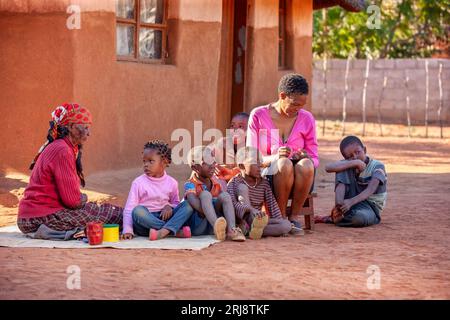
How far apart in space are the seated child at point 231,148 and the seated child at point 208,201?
15.8 inches

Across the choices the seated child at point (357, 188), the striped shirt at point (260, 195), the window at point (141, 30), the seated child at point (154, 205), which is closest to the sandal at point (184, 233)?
the seated child at point (154, 205)

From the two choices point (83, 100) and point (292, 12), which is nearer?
point (83, 100)

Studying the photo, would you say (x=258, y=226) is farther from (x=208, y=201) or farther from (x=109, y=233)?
(x=109, y=233)

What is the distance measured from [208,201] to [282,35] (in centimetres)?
728

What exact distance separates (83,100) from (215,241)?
103 inches

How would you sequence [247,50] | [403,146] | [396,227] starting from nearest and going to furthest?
[396,227] < [247,50] < [403,146]

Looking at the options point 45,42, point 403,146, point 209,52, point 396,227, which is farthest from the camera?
point 403,146

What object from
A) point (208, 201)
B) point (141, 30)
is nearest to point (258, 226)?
point (208, 201)

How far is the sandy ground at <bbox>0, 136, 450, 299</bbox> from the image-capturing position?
512 centimetres

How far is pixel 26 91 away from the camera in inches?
352

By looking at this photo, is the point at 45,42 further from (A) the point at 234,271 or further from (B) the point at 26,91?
(A) the point at 234,271

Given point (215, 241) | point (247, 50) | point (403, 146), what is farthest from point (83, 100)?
point (403, 146)

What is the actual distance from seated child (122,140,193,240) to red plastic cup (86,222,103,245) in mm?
346

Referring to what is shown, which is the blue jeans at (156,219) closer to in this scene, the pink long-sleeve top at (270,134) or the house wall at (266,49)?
the pink long-sleeve top at (270,134)
